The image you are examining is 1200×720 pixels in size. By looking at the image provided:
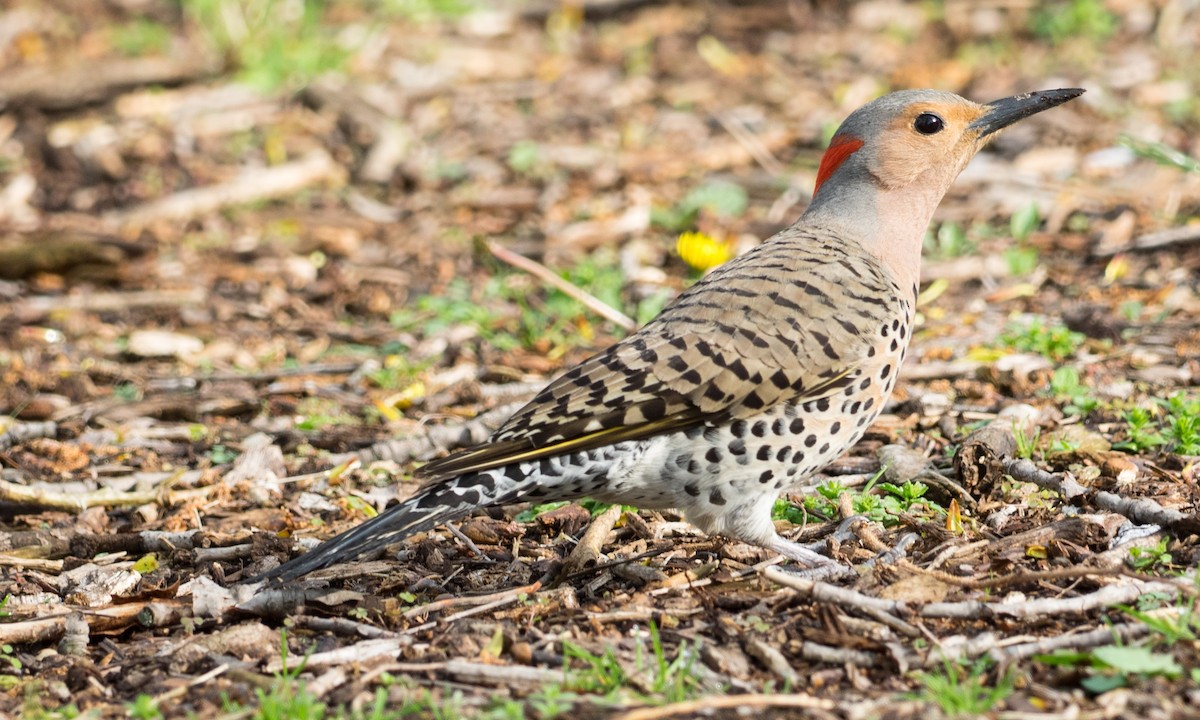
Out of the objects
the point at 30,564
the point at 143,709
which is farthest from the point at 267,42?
the point at 143,709

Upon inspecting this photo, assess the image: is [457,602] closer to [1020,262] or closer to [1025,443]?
[1025,443]

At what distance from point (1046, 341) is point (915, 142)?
152cm

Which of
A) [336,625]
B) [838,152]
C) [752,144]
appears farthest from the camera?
[752,144]

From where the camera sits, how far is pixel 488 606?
14.7ft

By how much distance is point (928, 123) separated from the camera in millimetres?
5660

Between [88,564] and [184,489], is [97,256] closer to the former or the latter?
[184,489]

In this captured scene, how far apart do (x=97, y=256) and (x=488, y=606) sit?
552 cm

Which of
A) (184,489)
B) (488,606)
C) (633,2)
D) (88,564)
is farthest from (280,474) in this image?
(633,2)

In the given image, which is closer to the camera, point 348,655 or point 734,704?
point 734,704

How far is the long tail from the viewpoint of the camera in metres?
4.37

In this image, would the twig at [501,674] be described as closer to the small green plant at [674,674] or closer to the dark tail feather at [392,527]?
the small green plant at [674,674]

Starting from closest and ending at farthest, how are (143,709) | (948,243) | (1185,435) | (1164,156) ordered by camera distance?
(143,709)
(1185,435)
(1164,156)
(948,243)

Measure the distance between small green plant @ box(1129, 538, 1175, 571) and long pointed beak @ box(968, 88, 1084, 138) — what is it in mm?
2132

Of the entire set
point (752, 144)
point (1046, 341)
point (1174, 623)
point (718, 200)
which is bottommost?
point (1174, 623)
